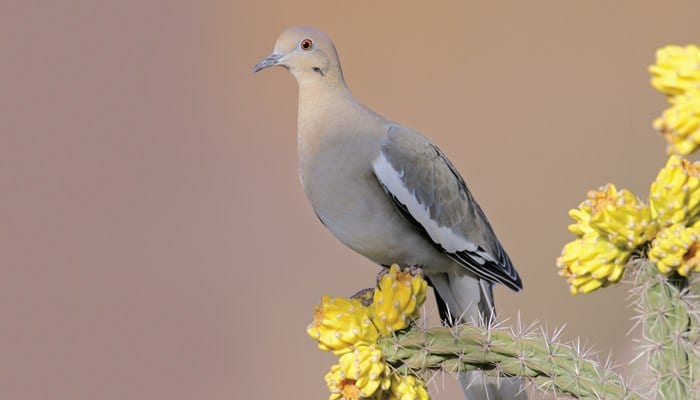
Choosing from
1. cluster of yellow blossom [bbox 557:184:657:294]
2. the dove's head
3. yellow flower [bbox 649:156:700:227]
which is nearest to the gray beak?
the dove's head

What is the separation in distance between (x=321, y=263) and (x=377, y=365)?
12.7 feet

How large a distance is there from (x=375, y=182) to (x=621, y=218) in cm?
114

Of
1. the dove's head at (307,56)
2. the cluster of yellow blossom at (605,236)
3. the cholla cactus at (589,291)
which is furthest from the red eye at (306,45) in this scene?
the cluster of yellow blossom at (605,236)

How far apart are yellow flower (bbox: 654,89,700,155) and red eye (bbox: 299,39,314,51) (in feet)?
5.12

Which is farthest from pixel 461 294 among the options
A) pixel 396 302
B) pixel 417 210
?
pixel 396 302

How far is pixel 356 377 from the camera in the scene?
168 centimetres

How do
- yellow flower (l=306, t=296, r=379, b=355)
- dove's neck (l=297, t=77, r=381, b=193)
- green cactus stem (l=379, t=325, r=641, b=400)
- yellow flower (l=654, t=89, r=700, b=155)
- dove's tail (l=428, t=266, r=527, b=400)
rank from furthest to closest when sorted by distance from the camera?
1. dove's tail (l=428, t=266, r=527, b=400)
2. dove's neck (l=297, t=77, r=381, b=193)
3. yellow flower (l=306, t=296, r=379, b=355)
4. green cactus stem (l=379, t=325, r=641, b=400)
5. yellow flower (l=654, t=89, r=700, b=155)

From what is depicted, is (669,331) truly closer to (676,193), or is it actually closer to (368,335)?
(676,193)

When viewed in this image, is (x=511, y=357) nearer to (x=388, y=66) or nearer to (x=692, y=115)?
Result: (x=692, y=115)

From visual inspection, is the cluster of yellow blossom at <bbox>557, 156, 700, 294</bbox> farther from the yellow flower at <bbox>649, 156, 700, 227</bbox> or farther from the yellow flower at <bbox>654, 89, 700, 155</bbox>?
the yellow flower at <bbox>654, 89, 700, 155</bbox>

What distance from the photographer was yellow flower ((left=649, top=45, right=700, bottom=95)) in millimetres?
1157

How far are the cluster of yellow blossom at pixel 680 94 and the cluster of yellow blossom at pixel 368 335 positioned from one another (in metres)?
0.69

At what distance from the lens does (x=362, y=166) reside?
2.53 m

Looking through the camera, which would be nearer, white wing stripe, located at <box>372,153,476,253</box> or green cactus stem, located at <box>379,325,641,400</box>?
green cactus stem, located at <box>379,325,641,400</box>
